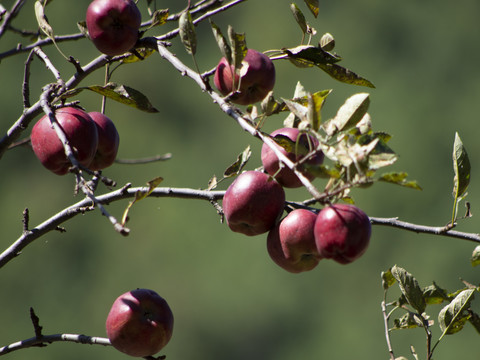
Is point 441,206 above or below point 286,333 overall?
above

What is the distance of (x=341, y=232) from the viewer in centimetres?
86

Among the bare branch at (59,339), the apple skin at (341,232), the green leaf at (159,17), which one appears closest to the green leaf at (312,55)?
the green leaf at (159,17)

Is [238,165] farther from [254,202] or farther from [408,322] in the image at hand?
[408,322]

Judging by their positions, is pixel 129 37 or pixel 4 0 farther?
pixel 4 0

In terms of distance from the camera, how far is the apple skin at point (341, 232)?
860 mm

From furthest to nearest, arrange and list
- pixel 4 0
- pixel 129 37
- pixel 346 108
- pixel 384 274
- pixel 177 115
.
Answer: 1. pixel 177 115
2. pixel 4 0
3. pixel 384 274
4. pixel 129 37
5. pixel 346 108

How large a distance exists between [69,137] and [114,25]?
212mm

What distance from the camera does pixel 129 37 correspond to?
1.14 metres

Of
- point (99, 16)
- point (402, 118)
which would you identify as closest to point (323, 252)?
point (99, 16)

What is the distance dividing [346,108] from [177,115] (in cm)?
592

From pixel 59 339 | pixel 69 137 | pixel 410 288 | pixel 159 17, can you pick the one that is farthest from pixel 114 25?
pixel 410 288

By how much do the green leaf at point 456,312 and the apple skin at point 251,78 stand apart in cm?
51

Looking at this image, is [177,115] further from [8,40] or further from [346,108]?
[346,108]

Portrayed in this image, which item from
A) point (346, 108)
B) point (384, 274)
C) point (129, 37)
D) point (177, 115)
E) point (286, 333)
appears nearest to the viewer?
point (346, 108)
